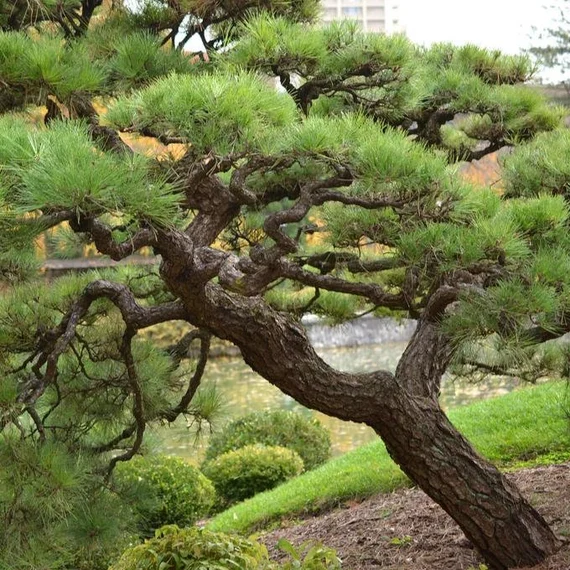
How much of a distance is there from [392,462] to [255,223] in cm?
209

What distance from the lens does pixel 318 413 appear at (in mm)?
9422

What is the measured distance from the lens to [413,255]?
7.70ft

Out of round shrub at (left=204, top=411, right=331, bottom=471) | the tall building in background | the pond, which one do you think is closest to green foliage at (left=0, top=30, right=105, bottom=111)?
the pond

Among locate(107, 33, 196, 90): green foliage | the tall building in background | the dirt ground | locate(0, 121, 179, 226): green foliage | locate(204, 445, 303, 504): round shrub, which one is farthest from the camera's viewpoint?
the tall building in background

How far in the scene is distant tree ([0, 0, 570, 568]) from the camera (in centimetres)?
201

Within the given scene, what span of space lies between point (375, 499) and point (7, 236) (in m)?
2.76

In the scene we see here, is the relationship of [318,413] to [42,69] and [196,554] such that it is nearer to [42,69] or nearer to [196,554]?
[196,554]

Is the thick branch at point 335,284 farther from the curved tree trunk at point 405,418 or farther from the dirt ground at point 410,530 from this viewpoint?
the dirt ground at point 410,530

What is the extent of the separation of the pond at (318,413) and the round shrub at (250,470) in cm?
25

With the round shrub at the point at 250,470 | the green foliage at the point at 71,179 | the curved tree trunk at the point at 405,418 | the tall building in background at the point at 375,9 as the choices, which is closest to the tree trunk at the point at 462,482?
the curved tree trunk at the point at 405,418

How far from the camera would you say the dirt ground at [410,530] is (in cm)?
321

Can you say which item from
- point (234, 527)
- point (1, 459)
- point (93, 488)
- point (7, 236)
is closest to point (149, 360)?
point (93, 488)

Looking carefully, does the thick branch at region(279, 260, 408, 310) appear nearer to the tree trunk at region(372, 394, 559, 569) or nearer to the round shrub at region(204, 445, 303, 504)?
the tree trunk at region(372, 394, 559, 569)

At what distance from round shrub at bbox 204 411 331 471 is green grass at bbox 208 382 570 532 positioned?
912mm
